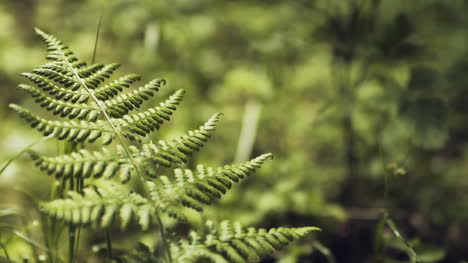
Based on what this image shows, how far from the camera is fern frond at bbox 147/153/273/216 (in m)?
1.01

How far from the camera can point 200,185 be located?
1.04m

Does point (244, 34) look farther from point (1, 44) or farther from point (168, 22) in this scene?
point (1, 44)

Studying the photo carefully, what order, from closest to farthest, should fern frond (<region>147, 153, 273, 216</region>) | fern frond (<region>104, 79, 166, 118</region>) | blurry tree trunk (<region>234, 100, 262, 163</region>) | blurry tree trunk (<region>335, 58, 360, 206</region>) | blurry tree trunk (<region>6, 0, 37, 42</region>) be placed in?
fern frond (<region>147, 153, 273, 216</region>)
fern frond (<region>104, 79, 166, 118</region>)
blurry tree trunk (<region>335, 58, 360, 206</region>)
blurry tree trunk (<region>234, 100, 262, 163</region>)
blurry tree trunk (<region>6, 0, 37, 42</region>)

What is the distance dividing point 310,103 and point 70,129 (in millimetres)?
2670

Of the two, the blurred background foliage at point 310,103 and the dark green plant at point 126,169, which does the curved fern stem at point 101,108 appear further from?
the blurred background foliage at point 310,103

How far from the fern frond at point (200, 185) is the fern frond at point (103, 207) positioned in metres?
0.05

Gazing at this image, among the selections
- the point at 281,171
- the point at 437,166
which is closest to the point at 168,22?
the point at 281,171

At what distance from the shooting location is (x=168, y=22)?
125 inches

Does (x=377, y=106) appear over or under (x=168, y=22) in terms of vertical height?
under

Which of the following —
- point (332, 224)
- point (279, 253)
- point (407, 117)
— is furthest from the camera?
point (332, 224)

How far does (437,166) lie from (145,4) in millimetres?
2553

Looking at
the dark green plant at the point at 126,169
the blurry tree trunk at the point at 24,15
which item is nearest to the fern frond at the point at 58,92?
the dark green plant at the point at 126,169

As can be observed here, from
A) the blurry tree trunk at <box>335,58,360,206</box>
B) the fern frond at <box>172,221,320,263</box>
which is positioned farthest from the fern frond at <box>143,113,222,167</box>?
the blurry tree trunk at <box>335,58,360,206</box>

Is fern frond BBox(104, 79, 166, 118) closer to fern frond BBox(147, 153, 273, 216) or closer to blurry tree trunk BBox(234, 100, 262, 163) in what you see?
fern frond BBox(147, 153, 273, 216)
